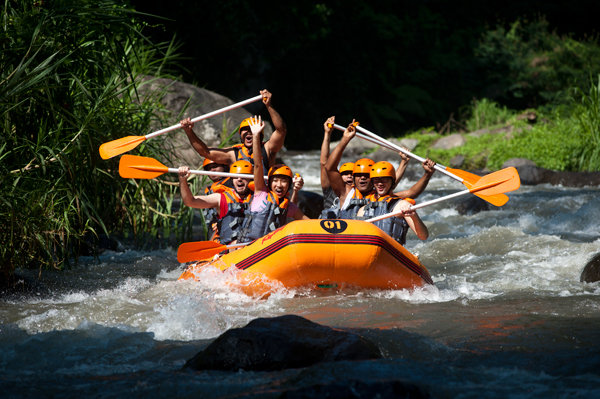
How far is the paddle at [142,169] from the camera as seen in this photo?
604 cm

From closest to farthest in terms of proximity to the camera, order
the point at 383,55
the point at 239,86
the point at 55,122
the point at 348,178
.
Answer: the point at 55,122
the point at 348,178
the point at 239,86
the point at 383,55

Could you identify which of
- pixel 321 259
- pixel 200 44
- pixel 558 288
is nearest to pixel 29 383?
pixel 321 259

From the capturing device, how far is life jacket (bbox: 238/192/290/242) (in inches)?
232

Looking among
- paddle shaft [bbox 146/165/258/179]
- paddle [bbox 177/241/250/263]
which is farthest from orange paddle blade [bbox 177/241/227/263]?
paddle shaft [bbox 146/165/258/179]

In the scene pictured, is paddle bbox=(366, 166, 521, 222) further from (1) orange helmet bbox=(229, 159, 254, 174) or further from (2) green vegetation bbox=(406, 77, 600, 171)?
(2) green vegetation bbox=(406, 77, 600, 171)

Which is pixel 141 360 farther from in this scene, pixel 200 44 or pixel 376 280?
pixel 200 44

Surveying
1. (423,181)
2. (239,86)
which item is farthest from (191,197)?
(239,86)

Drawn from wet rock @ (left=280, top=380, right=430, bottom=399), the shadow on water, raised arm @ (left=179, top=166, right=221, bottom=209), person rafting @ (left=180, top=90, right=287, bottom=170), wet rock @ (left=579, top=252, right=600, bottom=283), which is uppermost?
person rafting @ (left=180, top=90, right=287, bottom=170)

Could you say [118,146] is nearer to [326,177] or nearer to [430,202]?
[326,177]

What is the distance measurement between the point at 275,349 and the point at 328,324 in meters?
1.12

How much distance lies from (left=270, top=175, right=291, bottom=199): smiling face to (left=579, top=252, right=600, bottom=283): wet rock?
99.6 inches

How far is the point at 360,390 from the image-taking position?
9.80 ft

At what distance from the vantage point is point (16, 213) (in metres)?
4.97

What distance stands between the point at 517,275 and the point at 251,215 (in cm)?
243
